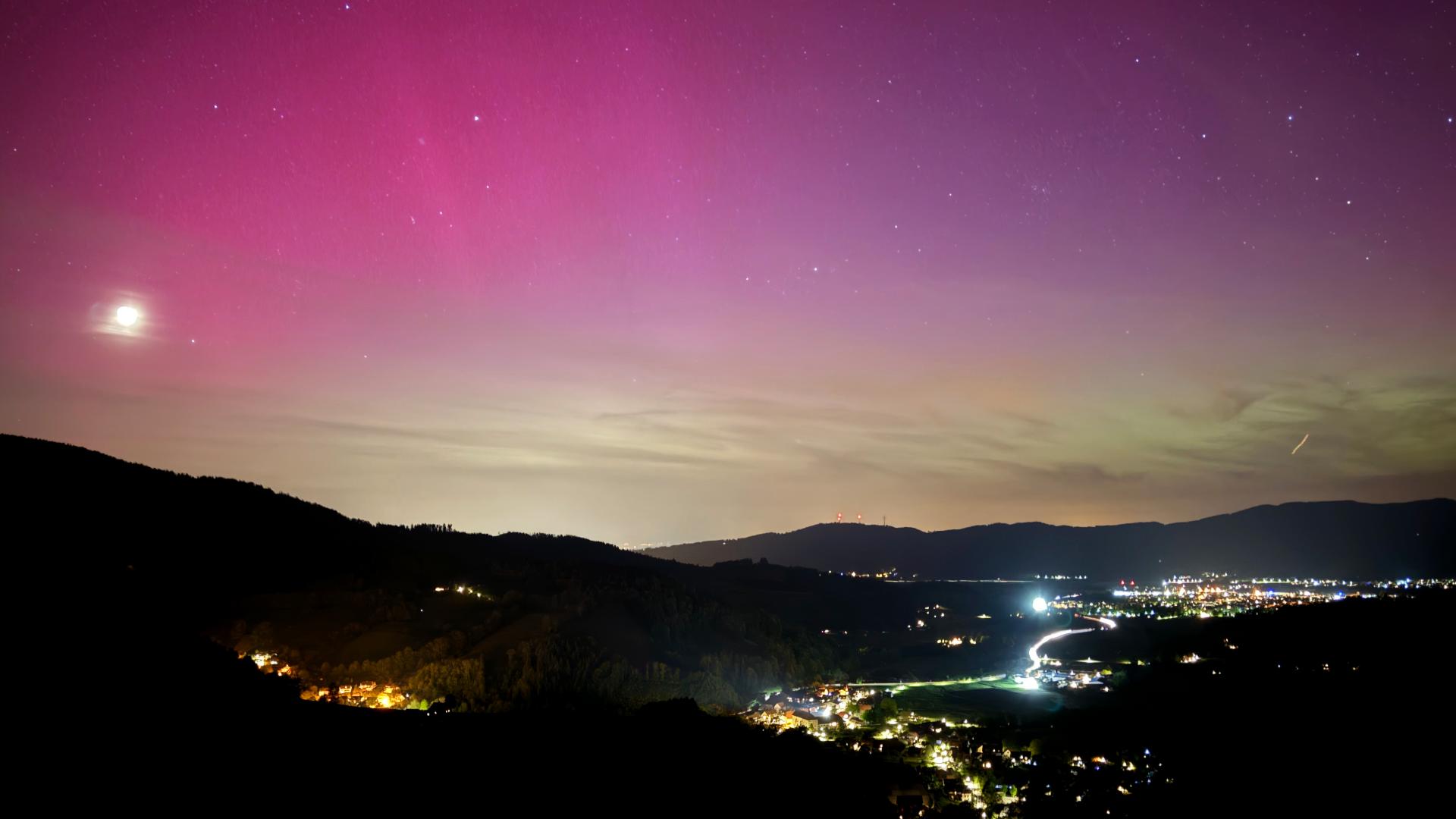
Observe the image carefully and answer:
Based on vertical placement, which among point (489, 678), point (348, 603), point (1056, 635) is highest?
point (348, 603)

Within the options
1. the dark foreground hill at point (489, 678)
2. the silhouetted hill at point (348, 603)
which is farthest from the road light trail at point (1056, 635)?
the silhouetted hill at point (348, 603)

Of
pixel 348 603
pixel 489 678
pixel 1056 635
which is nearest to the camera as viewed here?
pixel 489 678

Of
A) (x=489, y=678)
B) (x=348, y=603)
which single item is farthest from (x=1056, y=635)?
(x=348, y=603)

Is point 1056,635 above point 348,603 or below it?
below

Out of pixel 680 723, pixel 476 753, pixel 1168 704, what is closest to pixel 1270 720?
pixel 1168 704

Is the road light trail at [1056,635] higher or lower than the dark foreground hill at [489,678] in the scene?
lower

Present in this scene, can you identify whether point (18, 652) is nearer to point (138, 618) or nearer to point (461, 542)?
point (138, 618)

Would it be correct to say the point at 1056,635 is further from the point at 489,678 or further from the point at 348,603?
the point at 348,603

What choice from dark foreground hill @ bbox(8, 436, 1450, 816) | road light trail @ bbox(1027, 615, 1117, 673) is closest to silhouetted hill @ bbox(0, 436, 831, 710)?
dark foreground hill @ bbox(8, 436, 1450, 816)

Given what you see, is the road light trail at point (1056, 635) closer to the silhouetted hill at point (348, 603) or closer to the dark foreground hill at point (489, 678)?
the dark foreground hill at point (489, 678)

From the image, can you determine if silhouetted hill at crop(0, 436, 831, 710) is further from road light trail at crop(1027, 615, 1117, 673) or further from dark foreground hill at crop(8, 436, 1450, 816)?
road light trail at crop(1027, 615, 1117, 673)

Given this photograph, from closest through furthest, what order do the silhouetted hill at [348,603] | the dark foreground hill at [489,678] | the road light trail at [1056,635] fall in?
1. the dark foreground hill at [489,678]
2. the silhouetted hill at [348,603]
3. the road light trail at [1056,635]
